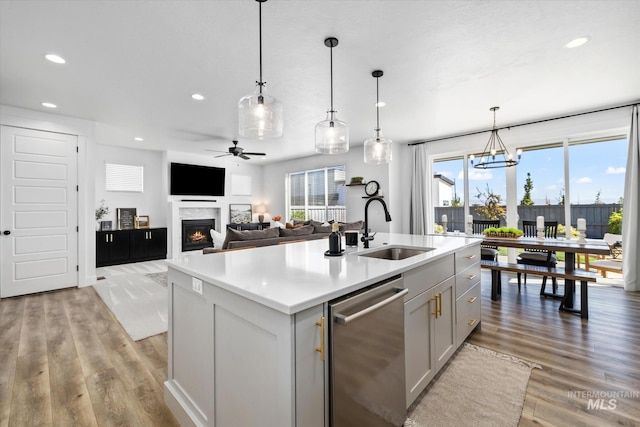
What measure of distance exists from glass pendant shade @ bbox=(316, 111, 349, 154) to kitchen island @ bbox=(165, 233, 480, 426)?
0.98 meters

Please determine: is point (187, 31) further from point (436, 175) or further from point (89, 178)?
point (436, 175)

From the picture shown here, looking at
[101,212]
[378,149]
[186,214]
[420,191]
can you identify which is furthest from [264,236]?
[101,212]

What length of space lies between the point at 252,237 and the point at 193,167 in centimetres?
446

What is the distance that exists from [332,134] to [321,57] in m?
0.82

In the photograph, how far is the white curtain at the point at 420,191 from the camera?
6.13 metres

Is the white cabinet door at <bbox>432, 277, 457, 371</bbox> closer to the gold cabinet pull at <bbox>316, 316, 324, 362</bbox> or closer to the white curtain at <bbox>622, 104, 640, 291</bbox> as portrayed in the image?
the gold cabinet pull at <bbox>316, 316, 324, 362</bbox>

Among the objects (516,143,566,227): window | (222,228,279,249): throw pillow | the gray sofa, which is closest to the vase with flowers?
the gray sofa

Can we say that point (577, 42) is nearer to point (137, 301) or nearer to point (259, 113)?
point (259, 113)

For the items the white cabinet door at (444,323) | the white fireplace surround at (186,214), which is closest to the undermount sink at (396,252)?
the white cabinet door at (444,323)

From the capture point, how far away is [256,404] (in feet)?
3.65

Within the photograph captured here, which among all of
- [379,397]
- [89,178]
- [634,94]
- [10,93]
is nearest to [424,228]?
[634,94]

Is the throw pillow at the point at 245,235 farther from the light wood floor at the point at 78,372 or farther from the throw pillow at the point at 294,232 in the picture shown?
the light wood floor at the point at 78,372

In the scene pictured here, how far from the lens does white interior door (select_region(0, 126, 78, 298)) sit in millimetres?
3922

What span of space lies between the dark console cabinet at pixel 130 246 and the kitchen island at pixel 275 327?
5484mm
